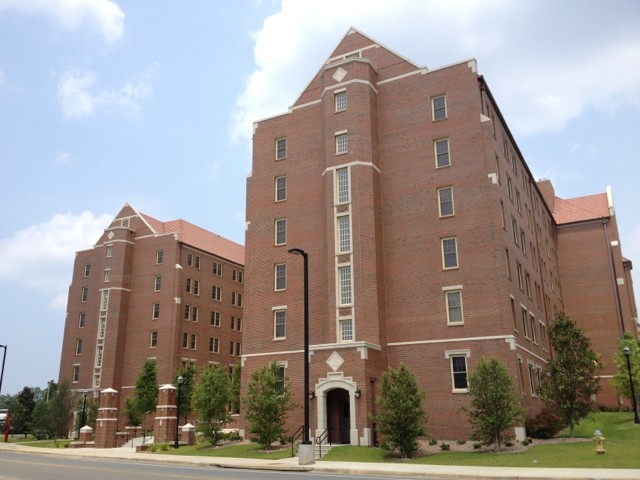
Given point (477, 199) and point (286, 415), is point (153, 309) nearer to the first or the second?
point (286, 415)

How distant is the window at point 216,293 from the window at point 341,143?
1436 inches

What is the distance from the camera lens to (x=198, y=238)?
236ft

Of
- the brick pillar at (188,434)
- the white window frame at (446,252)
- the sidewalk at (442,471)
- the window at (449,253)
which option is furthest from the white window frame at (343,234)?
the brick pillar at (188,434)

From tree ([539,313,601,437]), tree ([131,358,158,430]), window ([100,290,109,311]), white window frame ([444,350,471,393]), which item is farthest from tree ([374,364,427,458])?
window ([100,290,109,311])

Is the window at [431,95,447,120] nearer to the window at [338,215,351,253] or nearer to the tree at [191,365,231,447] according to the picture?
the window at [338,215,351,253]

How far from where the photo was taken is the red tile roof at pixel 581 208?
6278cm

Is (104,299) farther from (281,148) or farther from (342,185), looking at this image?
(342,185)

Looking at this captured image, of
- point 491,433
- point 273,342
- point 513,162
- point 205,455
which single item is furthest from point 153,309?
point 491,433

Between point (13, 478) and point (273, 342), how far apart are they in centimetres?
2078

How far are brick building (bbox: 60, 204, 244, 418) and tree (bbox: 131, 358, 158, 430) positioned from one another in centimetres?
497

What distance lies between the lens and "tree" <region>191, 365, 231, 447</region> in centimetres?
3397

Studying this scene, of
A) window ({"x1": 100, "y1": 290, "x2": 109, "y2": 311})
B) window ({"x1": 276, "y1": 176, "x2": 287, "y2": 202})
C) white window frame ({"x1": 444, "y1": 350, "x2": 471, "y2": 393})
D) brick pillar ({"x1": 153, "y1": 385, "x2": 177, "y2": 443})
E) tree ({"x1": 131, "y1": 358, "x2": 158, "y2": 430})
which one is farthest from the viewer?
window ({"x1": 100, "y1": 290, "x2": 109, "y2": 311})

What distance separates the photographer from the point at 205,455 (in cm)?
3005

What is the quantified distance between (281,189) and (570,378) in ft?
73.4
